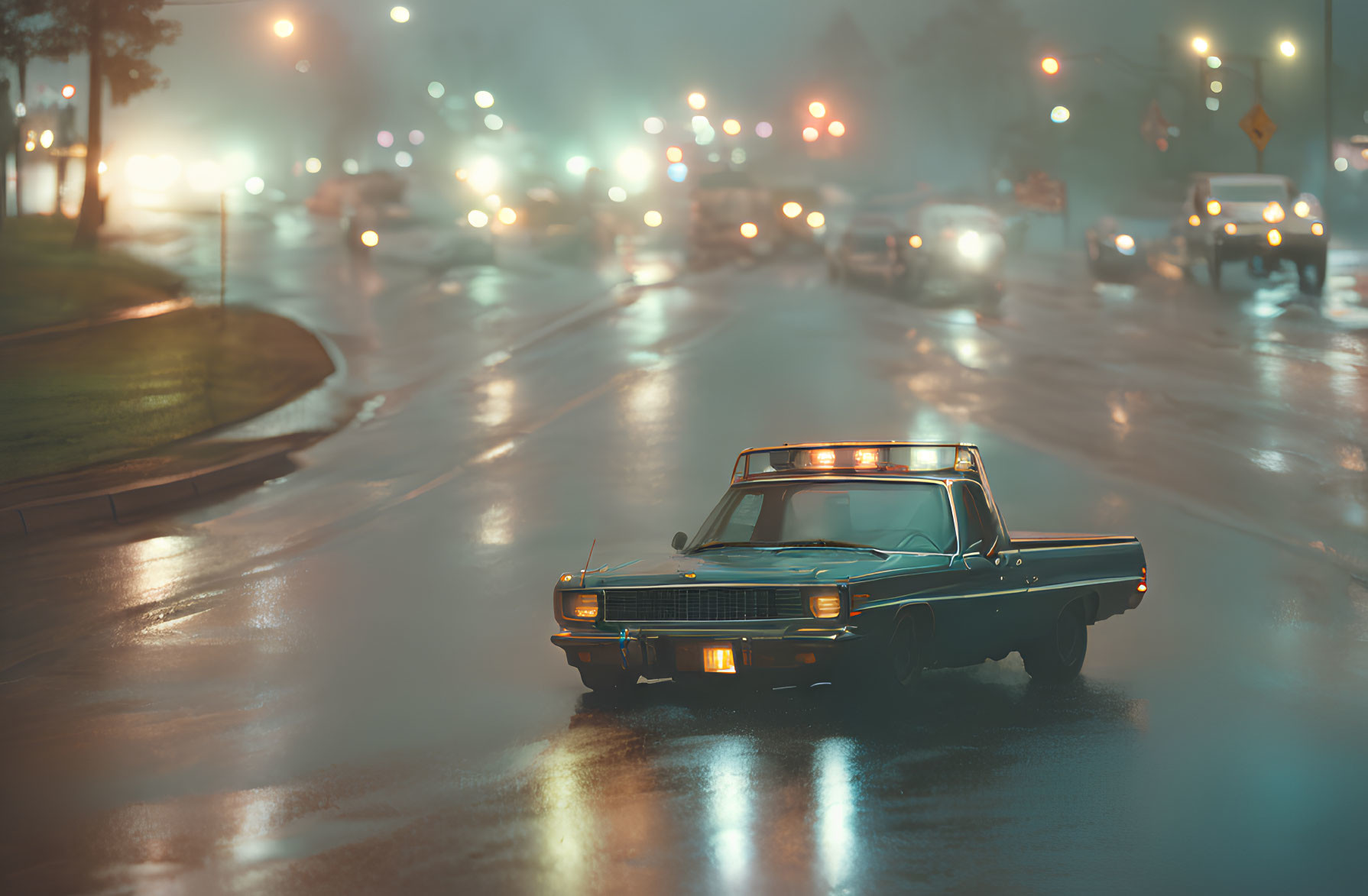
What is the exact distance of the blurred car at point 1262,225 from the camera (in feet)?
106

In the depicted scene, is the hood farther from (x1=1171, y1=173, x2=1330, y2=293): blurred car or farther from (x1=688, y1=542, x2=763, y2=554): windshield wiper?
(x1=1171, y1=173, x2=1330, y2=293): blurred car

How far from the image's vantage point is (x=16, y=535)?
13.1 metres

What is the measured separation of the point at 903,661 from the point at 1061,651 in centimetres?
156

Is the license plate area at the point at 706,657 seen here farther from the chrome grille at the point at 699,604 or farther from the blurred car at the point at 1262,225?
the blurred car at the point at 1262,225

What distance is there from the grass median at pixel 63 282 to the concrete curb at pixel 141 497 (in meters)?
11.0

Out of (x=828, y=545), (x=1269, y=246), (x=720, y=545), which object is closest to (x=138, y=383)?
(x=720, y=545)

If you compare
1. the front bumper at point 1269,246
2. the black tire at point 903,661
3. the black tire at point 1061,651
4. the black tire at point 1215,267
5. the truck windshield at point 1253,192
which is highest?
the truck windshield at point 1253,192

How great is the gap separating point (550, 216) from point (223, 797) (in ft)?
151

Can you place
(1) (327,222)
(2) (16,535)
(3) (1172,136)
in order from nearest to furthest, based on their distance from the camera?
(2) (16,535), (1) (327,222), (3) (1172,136)

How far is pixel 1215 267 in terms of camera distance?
33531 mm

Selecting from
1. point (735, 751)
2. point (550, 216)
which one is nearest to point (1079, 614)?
point (735, 751)

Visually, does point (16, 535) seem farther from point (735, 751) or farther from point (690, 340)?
point (690, 340)

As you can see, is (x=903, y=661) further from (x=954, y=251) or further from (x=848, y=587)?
(x=954, y=251)

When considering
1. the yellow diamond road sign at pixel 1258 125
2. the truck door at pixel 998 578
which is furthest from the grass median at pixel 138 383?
the yellow diamond road sign at pixel 1258 125
